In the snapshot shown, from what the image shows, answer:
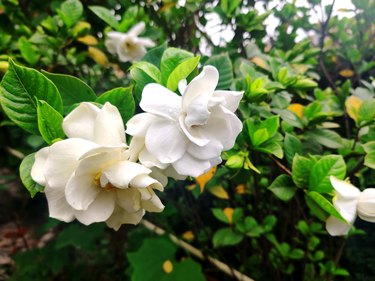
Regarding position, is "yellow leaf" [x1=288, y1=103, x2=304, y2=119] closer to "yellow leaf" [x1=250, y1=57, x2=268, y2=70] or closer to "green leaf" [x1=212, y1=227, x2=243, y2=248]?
"yellow leaf" [x1=250, y1=57, x2=268, y2=70]

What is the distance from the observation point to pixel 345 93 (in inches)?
44.4

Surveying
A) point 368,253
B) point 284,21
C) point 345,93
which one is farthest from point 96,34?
point 368,253

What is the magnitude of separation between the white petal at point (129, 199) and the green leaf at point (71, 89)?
20 centimetres

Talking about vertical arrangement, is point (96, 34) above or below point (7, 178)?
above

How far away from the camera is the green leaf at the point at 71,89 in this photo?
0.60 m

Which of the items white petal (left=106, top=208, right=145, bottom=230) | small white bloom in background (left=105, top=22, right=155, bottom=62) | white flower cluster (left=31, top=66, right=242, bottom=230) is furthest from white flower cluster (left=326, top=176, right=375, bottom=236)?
small white bloom in background (left=105, top=22, right=155, bottom=62)

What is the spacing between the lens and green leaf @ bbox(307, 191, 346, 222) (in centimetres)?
59

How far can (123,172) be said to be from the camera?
0.46 metres

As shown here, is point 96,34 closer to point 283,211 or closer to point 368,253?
point 283,211

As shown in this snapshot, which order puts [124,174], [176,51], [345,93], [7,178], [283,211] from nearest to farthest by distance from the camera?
[124,174]
[176,51]
[345,93]
[283,211]
[7,178]

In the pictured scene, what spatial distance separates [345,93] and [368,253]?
84 cm

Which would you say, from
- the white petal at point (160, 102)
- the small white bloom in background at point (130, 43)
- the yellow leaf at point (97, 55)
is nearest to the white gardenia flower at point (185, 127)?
the white petal at point (160, 102)

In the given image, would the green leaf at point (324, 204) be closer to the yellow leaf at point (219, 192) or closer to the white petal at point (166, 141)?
the white petal at point (166, 141)

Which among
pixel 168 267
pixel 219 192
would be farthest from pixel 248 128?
pixel 168 267
